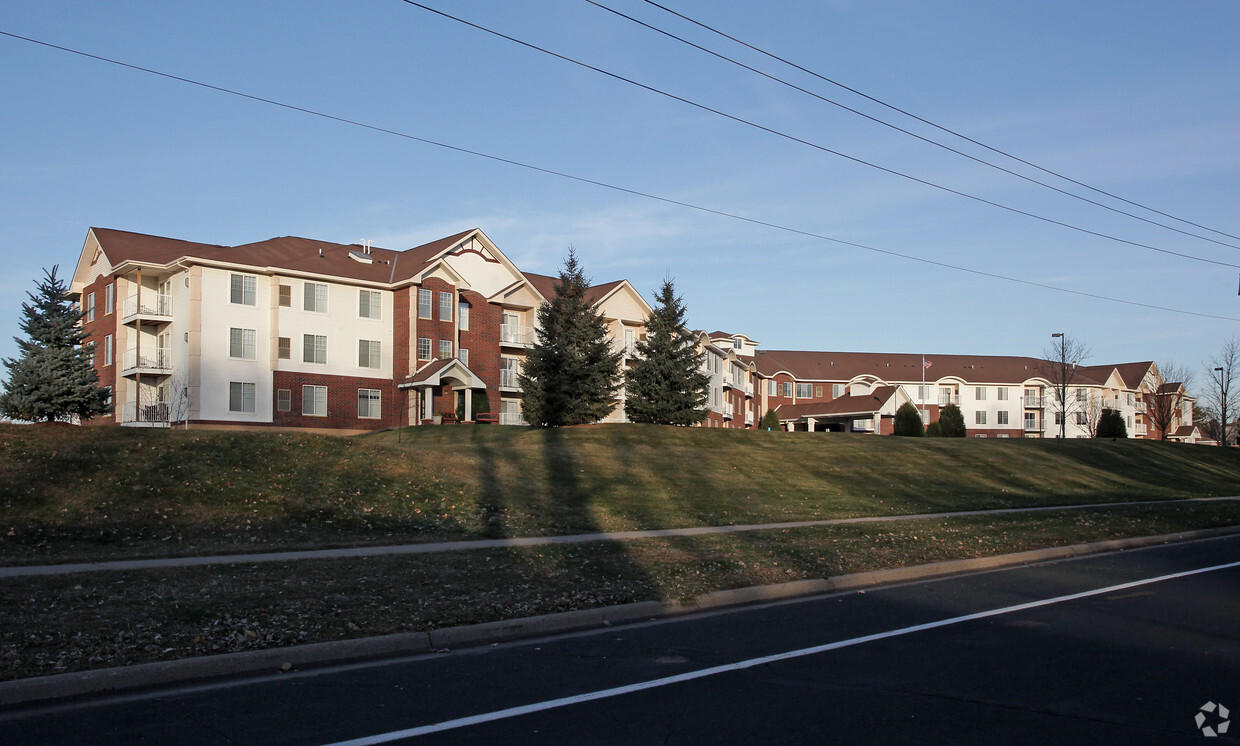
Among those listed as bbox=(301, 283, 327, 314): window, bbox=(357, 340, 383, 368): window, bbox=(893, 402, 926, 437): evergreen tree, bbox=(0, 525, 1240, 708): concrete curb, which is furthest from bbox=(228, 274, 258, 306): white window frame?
bbox=(893, 402, 926, 437): evergreen tree

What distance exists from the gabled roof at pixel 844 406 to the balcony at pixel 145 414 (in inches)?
2111

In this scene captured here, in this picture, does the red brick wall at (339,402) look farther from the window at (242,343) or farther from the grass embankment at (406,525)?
the grass embankment at (406,525)

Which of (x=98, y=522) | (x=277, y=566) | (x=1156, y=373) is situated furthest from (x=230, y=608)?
(x=1156, y=373)

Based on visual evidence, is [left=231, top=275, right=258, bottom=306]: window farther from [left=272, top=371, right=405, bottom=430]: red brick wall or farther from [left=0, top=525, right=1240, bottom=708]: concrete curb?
[left=0, top=525, right=1240, bottom=708]: concrete curb

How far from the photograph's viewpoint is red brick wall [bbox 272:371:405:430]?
140 ft

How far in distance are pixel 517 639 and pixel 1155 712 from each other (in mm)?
5558

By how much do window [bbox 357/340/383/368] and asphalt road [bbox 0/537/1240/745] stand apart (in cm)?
3762

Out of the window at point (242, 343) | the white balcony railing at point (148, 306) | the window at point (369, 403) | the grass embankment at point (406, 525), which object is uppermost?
the white balcony railing at point (148, 306)

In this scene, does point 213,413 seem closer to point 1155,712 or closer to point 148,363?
point 148,363

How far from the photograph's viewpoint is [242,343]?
137 ft

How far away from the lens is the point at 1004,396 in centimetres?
8638

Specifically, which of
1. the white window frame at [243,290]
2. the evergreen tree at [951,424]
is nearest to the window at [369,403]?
the white window frame at [243,290]

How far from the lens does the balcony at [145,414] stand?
40.9m

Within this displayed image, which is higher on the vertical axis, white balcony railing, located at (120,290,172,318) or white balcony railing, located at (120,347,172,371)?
white balcony railing, located at (120,290,172,318)
